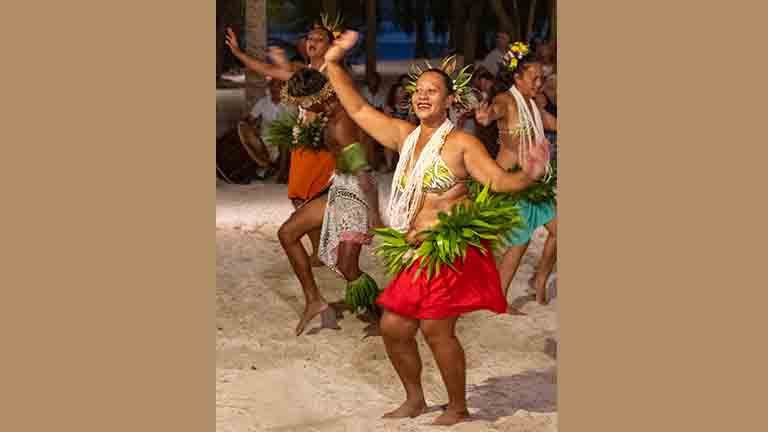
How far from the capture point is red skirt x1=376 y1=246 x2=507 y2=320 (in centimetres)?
933

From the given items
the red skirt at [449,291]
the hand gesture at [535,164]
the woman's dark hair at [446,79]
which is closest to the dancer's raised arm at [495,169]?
the hand gesture at [535,164]

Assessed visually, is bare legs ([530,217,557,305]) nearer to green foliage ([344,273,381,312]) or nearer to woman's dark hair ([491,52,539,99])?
woman's dark hair ([491,52,539,99])

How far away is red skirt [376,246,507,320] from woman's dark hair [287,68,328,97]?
4.38 ft

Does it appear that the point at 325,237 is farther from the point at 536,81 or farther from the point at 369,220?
the point at 536,81

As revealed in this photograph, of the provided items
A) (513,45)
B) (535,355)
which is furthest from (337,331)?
(513,45)

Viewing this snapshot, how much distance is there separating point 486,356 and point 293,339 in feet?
3.23

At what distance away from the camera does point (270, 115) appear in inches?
425

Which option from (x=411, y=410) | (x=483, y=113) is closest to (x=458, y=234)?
(x=411, y=410)

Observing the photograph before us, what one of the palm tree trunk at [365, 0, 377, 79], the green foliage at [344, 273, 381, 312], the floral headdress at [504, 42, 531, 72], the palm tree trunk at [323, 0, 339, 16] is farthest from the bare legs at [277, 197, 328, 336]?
the floral headdress at [504, 42, 531, 72]

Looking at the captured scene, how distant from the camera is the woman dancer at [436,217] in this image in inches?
367

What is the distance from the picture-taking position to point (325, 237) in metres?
10.5

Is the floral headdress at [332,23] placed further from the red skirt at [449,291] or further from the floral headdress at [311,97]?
the red skirt at [449,291]

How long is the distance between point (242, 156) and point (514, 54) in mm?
1604

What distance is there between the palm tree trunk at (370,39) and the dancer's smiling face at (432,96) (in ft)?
3.37
